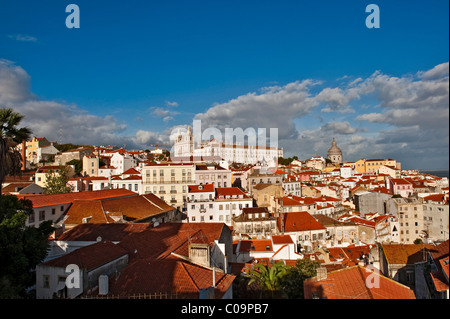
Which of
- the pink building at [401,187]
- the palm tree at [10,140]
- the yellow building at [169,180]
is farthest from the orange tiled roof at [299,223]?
the palm tree at [10,140]

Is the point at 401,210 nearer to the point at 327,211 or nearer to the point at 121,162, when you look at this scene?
the point at 327,211

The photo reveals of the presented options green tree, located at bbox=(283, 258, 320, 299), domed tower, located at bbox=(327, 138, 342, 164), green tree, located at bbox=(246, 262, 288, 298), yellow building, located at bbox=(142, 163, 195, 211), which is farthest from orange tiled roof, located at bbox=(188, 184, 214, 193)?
domed tower, located at bbox=(327, 138, 342, 164)

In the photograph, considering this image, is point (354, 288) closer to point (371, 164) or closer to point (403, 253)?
point (403, 253)

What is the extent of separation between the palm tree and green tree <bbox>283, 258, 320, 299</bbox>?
1079 cm

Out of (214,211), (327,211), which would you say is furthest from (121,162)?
(327,211)

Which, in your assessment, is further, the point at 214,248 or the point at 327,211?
the point at 327,211

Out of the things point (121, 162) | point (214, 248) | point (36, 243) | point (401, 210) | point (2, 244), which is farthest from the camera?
point (121, 162)

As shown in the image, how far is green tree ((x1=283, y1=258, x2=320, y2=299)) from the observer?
12640 mm

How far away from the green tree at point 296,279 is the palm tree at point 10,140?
35.4ft

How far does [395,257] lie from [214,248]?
33.4ft

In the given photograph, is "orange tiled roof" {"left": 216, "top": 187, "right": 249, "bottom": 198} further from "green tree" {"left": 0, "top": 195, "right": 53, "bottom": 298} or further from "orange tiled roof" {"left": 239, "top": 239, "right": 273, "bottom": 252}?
"green tree" {"left": 0, "top": 195, "right": 53, "bottom": 298}

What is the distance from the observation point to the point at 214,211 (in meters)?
36.3

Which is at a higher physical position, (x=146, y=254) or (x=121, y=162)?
(x=121, y=162)

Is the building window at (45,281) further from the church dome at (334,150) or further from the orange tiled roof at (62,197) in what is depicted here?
the church dome at (334,150)
